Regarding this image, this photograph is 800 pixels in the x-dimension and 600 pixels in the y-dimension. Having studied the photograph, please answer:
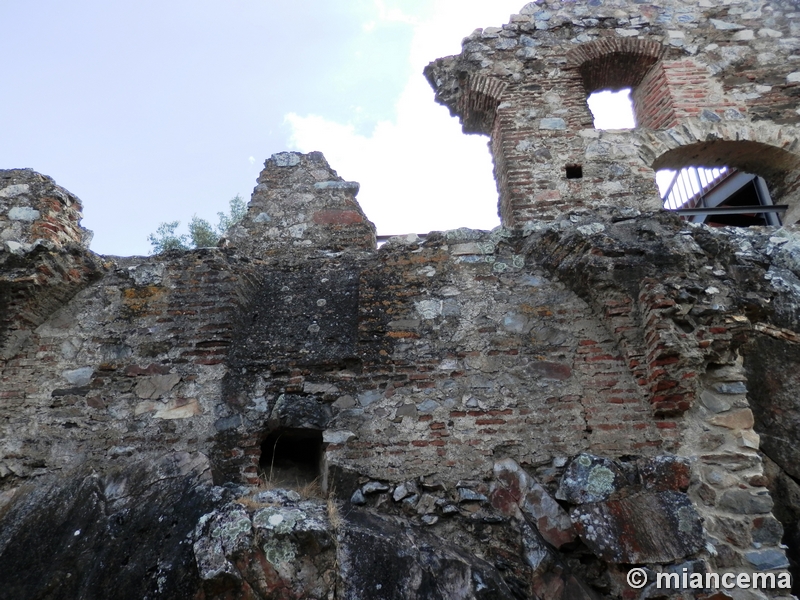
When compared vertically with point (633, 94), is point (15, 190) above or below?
below

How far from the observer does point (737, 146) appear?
6.35 metres

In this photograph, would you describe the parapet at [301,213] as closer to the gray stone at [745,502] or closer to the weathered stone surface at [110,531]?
the weathered stone surface at [110,531]

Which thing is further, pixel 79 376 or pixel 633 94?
pixel 633 94

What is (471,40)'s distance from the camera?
22.7ft

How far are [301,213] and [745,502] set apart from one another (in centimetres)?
394

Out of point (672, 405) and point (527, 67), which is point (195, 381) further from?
point (527, 67)

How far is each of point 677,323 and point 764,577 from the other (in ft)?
4.91

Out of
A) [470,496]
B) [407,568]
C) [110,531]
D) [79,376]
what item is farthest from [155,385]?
[470,496]

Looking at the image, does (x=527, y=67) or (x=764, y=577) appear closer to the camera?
(x=764, y=577)

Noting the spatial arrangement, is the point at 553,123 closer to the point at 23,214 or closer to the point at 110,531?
the point at 23,214

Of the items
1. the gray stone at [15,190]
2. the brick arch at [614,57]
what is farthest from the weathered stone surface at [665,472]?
the gray stone at [15,190]

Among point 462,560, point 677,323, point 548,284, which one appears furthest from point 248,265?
point 677,323

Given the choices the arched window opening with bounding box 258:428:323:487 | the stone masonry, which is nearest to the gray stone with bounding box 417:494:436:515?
the stone masonry

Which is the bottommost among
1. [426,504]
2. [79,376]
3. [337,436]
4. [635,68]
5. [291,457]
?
[426,504]
